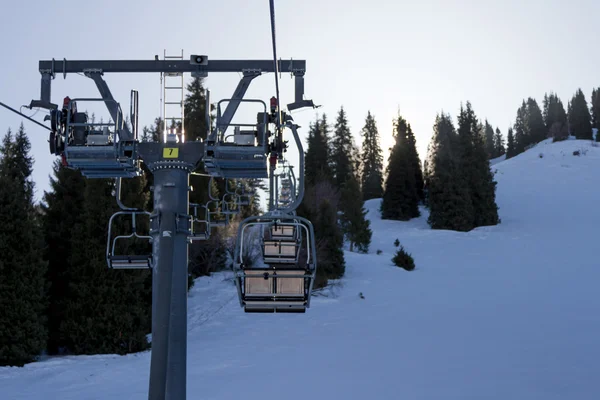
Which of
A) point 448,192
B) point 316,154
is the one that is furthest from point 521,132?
point 448,192

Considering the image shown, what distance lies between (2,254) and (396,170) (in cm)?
4551

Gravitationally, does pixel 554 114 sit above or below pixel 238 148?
above

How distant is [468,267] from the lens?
33.0 metres

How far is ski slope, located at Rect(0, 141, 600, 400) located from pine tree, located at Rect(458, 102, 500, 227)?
44.3 ft

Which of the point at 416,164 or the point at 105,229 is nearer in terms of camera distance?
the point at 105,229

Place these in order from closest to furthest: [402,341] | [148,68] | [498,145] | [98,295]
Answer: [148,68], [402,341], [98,295], [498,145]

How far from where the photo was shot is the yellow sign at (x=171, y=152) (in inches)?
340

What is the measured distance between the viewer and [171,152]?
8.66 metres

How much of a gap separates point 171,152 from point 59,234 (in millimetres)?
13829

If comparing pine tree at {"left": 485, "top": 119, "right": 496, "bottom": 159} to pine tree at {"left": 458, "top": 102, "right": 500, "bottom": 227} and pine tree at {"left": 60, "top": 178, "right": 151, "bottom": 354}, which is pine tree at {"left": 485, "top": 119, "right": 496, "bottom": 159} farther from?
pine tree at {"left": 60, "top": 178, "right": 151, "bottom": 354}

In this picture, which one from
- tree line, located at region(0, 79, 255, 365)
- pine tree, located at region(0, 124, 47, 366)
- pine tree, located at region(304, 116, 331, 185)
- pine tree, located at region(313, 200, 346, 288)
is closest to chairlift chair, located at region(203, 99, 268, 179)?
tree line, located at region(0, 79, 255, 365)

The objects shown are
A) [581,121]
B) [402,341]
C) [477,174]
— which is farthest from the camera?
[581,121]

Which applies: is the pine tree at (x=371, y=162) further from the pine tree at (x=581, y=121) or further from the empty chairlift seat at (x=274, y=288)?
the empty chairlift seat at (x=274, y=288)

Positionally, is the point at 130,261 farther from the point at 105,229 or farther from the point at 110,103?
the point at 105,229
